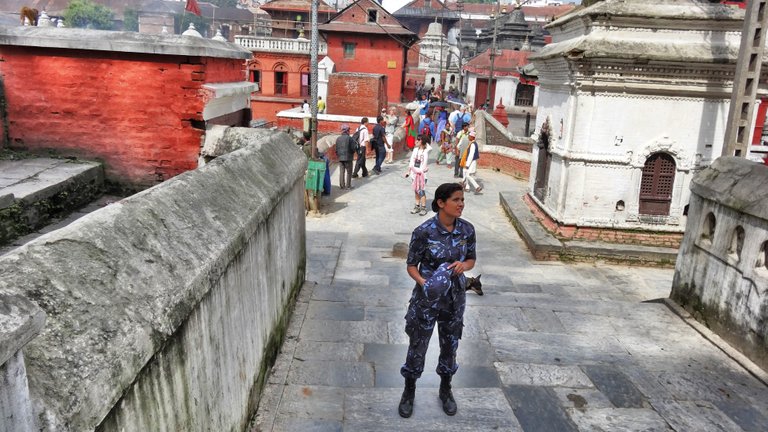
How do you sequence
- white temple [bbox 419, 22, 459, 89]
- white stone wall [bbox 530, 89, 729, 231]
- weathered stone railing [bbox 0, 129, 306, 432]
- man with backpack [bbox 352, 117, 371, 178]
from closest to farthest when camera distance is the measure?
weathered stone railing [bbox 0, 129, 306, 432], white stone wall [bbox 530, 89, 729, 231], man with backpack [bbox 352, 117, 371, 178], white temple [bbox 419, 22, 459, 89]

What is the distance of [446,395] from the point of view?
4.07 meters

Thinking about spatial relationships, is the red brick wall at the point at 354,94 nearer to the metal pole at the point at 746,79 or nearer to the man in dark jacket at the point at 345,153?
the man in dark jacket at the point at 345,153

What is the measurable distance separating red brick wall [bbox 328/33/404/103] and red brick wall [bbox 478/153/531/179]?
22293mm

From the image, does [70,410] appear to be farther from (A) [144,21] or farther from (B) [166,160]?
(A) [144,21]

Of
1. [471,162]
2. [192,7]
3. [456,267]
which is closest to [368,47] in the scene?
[192,7]

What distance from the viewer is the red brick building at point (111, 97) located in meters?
5.16

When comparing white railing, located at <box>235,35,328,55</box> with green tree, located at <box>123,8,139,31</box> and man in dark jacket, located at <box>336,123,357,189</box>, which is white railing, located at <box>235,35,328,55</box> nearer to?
man in dark jacket, located at <box>336,123,357,189</box>

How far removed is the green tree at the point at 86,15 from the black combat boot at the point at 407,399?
81.4 meters

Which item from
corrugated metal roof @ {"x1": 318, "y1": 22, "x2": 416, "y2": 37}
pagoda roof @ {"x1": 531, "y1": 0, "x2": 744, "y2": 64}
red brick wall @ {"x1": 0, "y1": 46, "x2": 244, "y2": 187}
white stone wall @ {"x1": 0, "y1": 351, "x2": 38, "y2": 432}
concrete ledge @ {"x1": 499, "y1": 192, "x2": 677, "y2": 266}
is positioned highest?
corrugated metal roof @ {"x1": 318, "y1": 22, "x2": 416, "y2": 37}

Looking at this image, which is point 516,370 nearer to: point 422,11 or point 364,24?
point 364,24

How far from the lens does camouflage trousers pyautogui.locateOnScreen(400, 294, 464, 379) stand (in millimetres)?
3977

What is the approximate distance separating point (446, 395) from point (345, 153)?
10418 millimetres

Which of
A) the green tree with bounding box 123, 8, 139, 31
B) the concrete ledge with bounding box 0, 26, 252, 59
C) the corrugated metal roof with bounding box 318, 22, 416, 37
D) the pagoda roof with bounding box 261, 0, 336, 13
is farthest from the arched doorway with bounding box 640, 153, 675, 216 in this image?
the green tree with bounding box 123, 8, 139, 31

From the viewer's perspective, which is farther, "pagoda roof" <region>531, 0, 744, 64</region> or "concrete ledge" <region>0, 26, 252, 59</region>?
"pagoda roof" <region>531, 0, 744, 64</region>
